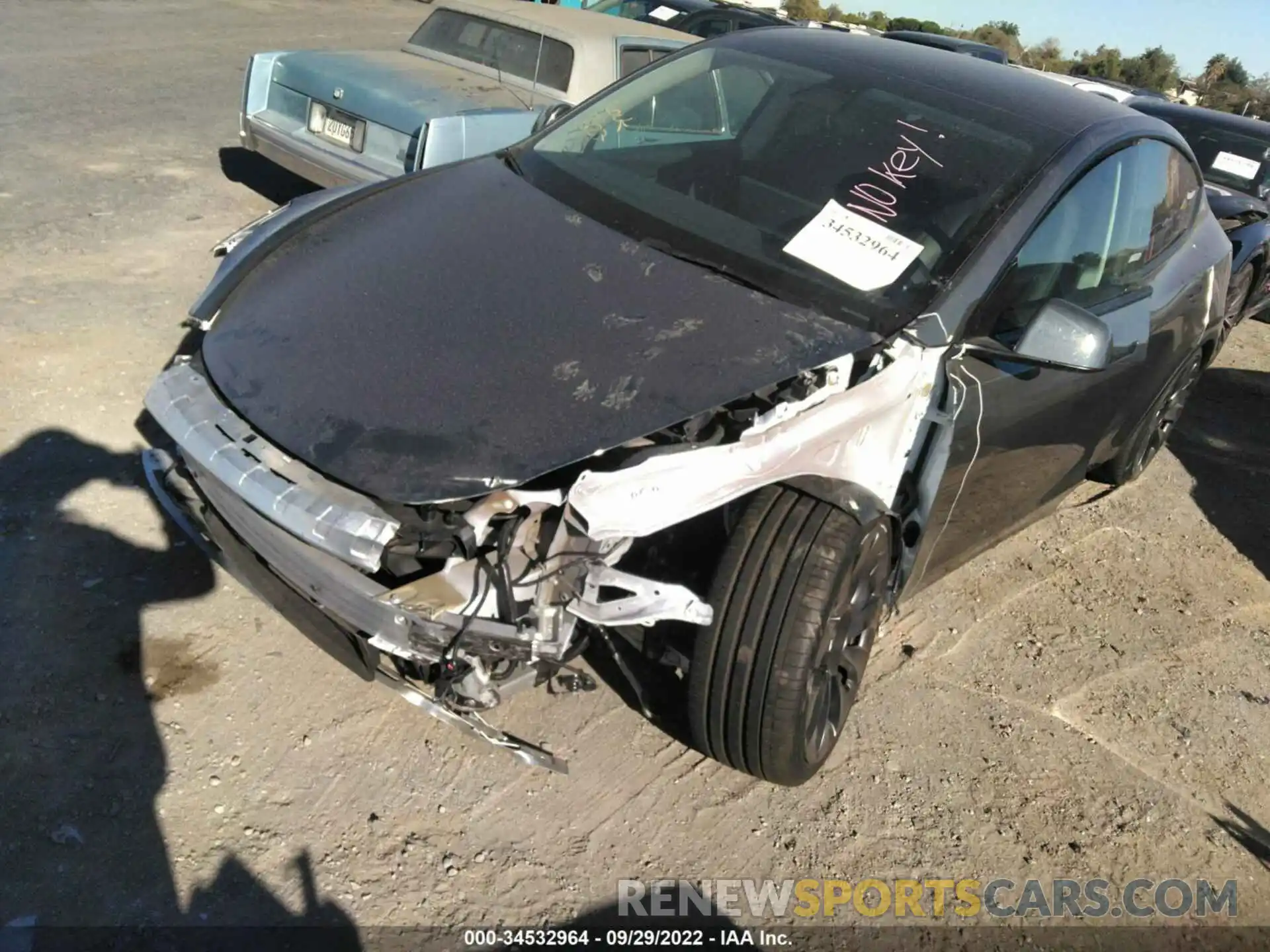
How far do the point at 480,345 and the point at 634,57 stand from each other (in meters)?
4.74

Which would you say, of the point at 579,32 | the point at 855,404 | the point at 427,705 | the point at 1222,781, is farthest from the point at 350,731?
the point at 579,32

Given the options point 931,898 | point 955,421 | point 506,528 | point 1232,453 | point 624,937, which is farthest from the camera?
point 1232,453

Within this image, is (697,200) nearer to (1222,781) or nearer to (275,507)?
(275,507)

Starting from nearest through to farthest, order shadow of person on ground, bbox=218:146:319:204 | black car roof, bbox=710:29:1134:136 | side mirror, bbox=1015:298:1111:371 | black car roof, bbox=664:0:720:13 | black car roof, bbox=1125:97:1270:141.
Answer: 1. side mirror, bbox=1015:298:1111:371
2. black car roof, bbox=710:29:1134:136
3. shadow of person on ground, bbox=218:146:319:204
4. black car roof, bbox=1125:97:1270:141
5. black car roof, bbox=664:0:720:13

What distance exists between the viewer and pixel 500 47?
21.8 feet

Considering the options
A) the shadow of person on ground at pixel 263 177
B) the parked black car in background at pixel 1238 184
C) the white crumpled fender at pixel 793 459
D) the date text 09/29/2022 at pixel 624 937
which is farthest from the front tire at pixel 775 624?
the shadow of person on ground at pixel 263 177

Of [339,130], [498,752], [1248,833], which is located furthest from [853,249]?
[339,130]

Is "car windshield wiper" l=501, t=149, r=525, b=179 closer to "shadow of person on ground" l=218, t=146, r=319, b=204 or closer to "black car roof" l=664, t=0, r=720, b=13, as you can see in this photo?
"shadow of person on ground" l=218, t=146, r=319, b=204

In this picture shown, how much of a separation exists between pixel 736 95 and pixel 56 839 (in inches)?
123

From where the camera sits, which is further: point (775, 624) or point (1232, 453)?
point (1232, 453)

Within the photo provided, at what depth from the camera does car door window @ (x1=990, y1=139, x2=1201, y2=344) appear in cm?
310

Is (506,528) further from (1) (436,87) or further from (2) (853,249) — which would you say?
(1) (436,87)

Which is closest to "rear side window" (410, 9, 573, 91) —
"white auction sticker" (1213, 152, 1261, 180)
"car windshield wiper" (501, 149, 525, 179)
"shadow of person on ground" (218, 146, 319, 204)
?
"shadow of person on ground" (218, 146, 319, 204)

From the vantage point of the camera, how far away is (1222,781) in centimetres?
333
